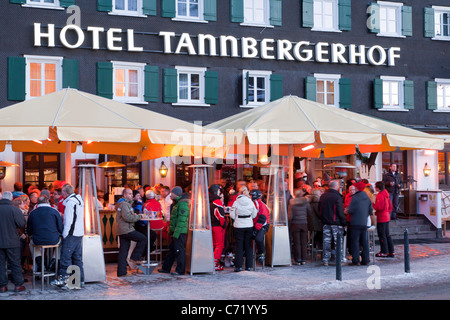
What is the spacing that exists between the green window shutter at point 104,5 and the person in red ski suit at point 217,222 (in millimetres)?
11723

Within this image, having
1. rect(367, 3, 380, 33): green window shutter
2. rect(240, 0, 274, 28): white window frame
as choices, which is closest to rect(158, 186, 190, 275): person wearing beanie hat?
rect(240, 0, 274, 28): white window frame

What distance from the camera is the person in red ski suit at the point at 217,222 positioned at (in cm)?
1291

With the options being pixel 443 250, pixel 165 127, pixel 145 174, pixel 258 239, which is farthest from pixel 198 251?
pixel 145 174

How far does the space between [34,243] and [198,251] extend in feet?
10.7

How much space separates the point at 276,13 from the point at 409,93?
270 inches

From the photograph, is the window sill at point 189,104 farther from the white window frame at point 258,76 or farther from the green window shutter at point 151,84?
the white window frame at point 258,76

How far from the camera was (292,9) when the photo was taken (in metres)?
25.0

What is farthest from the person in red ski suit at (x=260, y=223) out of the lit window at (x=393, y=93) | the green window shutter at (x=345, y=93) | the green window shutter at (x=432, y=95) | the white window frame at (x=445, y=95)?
the white window frame at (x=445, y=95)

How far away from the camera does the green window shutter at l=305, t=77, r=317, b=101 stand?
24862 mm

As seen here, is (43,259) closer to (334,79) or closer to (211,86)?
(211,86)

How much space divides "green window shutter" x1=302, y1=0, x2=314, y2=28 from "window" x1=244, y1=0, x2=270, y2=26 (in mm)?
1506
